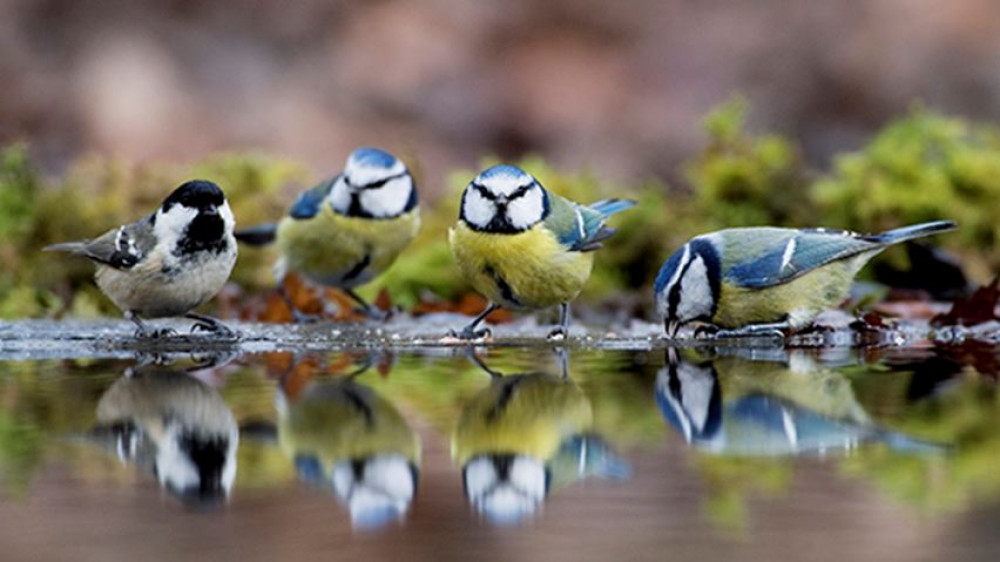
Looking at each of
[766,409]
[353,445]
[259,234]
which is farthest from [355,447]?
[259,234]

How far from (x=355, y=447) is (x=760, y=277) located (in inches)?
80.3

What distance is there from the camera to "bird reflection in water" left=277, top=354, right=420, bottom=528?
2021mm

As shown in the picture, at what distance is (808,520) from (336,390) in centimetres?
152

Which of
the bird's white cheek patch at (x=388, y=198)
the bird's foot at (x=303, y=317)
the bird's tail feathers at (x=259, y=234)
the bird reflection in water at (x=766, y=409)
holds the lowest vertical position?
the bird reflection in water at (x=766, y=409)

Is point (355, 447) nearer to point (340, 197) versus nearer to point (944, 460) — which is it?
point (944, 460)

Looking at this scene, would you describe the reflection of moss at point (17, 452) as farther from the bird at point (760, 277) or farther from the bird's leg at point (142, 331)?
the bird at point (760, 277)

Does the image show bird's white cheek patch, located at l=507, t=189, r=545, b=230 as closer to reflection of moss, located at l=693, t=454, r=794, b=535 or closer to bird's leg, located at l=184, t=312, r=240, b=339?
bird's leg, located at l=184, t=312, r=240, b=339

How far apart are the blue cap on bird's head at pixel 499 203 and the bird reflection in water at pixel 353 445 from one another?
1.06m

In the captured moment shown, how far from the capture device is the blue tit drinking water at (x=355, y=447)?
2020 millimetres

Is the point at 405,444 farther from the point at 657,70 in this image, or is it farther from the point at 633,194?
the point at 657,70


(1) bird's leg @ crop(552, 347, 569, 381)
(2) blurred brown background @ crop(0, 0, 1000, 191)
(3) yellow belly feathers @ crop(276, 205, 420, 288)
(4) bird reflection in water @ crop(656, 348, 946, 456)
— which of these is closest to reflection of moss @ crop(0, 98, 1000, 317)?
(3) yellow belly feathers @ crop(276, 205, 420, 288)

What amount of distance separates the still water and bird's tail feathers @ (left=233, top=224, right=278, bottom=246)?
2.05 metres

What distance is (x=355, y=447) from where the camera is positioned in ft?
7.93

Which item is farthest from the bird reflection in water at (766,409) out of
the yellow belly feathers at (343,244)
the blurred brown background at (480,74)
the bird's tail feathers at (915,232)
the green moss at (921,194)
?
the blurred brown background at (480,74)
